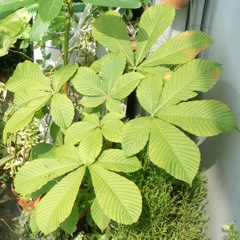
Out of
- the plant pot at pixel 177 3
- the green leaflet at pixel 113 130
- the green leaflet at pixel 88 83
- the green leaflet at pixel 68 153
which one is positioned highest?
the plant pot at pixel 177 3

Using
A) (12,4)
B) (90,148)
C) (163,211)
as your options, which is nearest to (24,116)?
(90,148)

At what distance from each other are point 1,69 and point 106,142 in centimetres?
200

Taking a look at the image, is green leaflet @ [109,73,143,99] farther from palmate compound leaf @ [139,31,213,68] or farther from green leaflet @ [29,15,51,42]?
green leaflet @ [29,15,51,42]

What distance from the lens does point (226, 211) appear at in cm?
153

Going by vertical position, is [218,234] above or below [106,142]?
below

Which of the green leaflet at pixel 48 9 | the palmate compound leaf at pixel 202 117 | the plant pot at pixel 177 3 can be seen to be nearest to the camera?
the green leaflet at pixel 48 9

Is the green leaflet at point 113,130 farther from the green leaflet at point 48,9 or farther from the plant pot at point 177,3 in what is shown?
the plant pot at point 177,3

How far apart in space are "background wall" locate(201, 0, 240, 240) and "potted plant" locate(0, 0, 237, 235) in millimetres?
104

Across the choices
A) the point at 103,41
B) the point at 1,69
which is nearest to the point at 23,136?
the point at 103,41

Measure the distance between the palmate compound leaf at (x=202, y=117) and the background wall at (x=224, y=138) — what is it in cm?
13

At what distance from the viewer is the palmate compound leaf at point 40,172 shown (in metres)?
1.43

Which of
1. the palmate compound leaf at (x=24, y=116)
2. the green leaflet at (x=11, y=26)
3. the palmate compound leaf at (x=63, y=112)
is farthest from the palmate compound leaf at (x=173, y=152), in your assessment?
the green leaflet at (x=11, y=26)

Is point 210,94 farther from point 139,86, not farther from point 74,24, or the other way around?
point 74,24

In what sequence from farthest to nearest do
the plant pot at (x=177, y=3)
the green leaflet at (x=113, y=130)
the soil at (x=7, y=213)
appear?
1. the soil at (x=7, y=213)
2. the plant pot at (x=177, y=3)
3. the green leaflet at (x=113, y=130)
